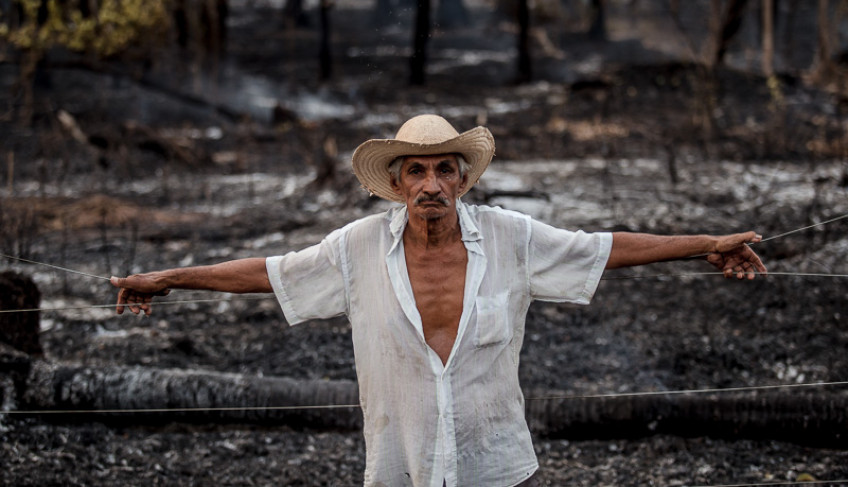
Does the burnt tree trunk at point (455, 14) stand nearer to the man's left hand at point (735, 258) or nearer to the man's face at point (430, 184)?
the man's left hand at point (735, 258)

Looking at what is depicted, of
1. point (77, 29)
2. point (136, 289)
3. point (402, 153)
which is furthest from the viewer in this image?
point (77, 29)

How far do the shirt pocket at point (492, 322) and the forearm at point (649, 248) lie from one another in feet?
1.16

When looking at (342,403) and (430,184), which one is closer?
(430,184)

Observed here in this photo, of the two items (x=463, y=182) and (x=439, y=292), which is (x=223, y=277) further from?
(x=463, y=182)

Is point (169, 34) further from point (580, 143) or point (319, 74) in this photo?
point (580, 143)

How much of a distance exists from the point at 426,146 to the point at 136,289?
3.24ft

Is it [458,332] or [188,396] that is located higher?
[458,332]

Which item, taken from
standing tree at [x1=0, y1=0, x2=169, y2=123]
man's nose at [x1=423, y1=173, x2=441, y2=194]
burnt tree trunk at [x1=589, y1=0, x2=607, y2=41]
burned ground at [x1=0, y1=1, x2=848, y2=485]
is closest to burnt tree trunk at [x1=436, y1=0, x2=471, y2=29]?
burnt tree trunk at [x1=589, y1=0, x2=607, y2=41]

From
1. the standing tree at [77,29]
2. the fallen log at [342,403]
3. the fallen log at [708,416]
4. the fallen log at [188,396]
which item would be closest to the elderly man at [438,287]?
the fallen log at [708,416]

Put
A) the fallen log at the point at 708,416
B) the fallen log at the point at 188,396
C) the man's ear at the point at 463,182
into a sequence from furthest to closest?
the fallen log at the point at 188,396 → the fallen log at the point at 708,416 → the man's ear at the point at 463,182

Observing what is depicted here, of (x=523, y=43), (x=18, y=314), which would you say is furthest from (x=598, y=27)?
(x=18, y=314)

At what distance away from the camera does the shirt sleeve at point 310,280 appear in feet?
8.42

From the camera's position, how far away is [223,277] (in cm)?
258

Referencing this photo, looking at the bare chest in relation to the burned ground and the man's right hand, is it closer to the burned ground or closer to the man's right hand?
the man's right hand
